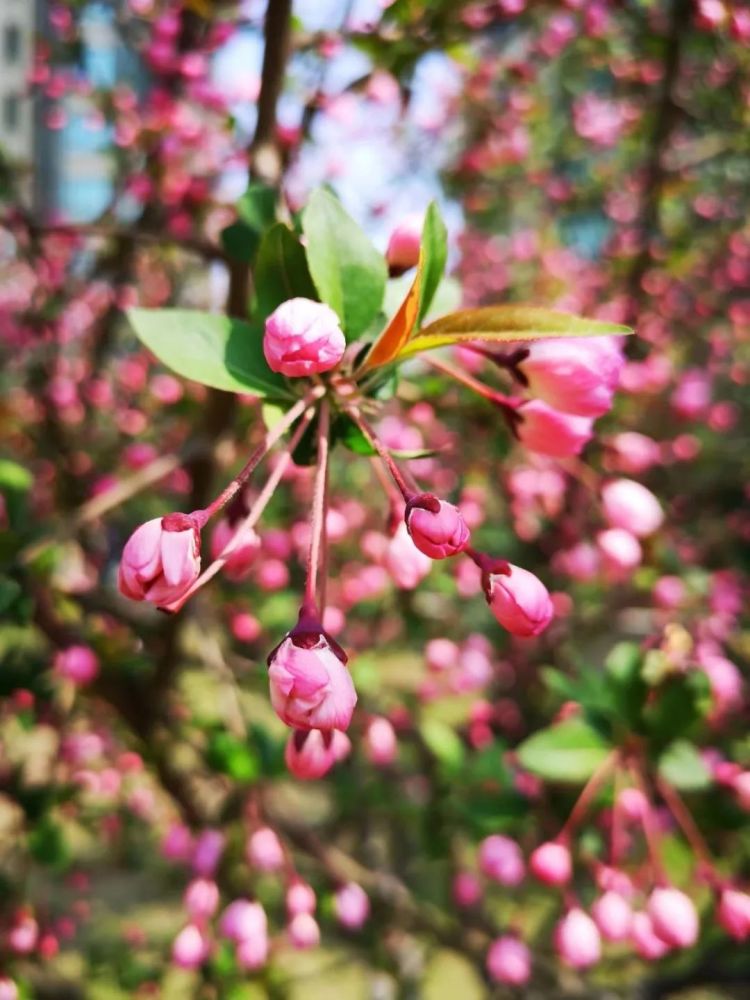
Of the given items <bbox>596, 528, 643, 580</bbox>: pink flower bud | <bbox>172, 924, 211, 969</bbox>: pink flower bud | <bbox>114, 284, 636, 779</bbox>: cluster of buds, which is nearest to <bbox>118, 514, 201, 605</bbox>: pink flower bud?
<bbox>114, 284, 636, 779</bbox>: cluster of buds

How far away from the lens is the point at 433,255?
61 centimetres

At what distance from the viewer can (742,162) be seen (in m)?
2.93

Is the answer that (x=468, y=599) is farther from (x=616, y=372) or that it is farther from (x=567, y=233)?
A: (x=567, y=233)

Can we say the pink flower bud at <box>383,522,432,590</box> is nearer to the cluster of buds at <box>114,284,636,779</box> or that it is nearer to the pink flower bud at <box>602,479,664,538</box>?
the cluster of buds at <box>114,284,636,779</box>

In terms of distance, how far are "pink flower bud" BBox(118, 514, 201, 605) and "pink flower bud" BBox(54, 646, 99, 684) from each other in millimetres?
852

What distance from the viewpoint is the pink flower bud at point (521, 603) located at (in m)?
0.56

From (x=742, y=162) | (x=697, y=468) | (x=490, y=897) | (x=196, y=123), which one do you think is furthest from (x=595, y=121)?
(x=490, y=897)

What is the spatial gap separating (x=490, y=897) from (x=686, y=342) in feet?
7.97

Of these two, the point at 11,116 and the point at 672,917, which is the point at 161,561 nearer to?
the point at 672,917

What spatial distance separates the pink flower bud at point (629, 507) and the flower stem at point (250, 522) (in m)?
A: 0.49

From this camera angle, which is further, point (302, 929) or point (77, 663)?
point (77, 663)

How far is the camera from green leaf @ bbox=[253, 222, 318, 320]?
0.61m

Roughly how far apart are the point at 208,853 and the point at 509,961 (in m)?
0.68

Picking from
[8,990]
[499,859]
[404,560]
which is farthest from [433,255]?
[8,990]
